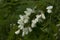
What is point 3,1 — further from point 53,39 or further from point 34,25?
point 53,39

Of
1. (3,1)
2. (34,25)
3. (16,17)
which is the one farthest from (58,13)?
(3,1)

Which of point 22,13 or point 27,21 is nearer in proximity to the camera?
point 27,21

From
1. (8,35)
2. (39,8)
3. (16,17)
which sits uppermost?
(39,8)

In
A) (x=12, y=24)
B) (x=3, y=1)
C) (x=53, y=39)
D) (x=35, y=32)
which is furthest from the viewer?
(x=3, y=1)

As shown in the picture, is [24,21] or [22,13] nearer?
[24,21]

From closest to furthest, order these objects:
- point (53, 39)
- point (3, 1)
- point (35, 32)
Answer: point (53, 39) < point (35, 32) < point (3, 1)

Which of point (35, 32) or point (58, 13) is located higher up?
point (58, 13)

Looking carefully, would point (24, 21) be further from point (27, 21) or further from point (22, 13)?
point (22, 13)

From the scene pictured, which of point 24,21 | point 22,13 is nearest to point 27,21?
point 24,21

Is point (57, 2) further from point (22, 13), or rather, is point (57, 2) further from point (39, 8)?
point (22, 13)

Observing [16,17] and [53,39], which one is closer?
[53,39]

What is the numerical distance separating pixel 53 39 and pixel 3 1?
855 mm

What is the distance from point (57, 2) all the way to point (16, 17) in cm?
48

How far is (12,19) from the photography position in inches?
102
